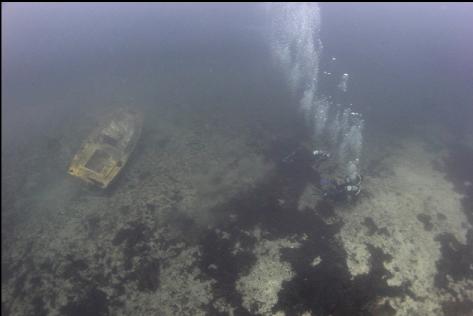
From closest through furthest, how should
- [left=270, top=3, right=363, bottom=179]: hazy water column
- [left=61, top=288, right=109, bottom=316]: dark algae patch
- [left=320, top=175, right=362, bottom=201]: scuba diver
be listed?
[left=61, top=288, right=109, bottom=316]: dark algae patch < [left=320, top=175, right=362, bottom=201]: scuba diver < [left=270, top=3, right=363, bottom=179]: hazy water column

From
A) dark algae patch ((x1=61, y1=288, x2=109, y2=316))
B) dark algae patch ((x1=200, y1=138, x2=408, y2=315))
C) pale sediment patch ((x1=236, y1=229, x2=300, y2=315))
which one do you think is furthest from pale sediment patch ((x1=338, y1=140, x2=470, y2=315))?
dark algae patch ((x1=61, y1=288, x2=109, y2=316))

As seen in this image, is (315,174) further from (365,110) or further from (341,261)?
(365,110)

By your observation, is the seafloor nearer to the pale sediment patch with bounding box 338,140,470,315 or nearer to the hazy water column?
the pale sediment patch with bounding box 338,140,470,315

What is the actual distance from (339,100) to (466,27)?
1870 centimetres

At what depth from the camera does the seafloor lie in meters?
10.0

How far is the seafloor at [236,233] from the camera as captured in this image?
32.8 feet

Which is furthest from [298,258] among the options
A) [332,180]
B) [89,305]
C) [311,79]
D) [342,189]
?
[311,79]

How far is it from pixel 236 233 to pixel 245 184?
2657mm

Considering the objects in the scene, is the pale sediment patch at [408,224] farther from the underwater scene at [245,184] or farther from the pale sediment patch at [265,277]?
the pale sediment patch at [265,277]

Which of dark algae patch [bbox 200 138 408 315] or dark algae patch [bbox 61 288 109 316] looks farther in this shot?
dark algae patch [bbox 61 288 109 316]

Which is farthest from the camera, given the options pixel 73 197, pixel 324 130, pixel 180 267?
pixel 324 130

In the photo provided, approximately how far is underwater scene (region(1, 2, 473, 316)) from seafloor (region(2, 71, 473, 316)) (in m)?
0.06

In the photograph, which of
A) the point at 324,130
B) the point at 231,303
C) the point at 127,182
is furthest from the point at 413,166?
the point at 127,182

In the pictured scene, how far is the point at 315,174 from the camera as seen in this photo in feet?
47.9
